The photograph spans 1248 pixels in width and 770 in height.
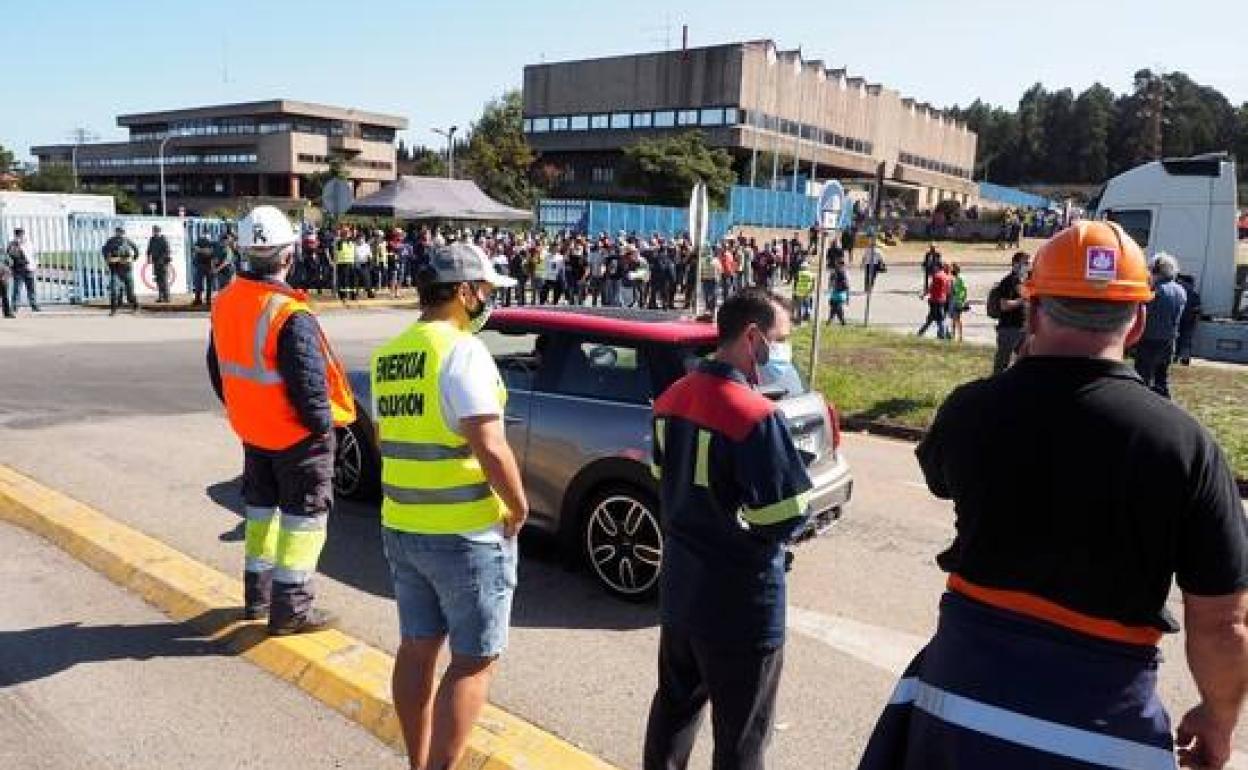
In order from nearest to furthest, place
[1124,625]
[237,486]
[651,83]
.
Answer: [1124,625], [237,486], [651,83]

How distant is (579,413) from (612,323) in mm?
540

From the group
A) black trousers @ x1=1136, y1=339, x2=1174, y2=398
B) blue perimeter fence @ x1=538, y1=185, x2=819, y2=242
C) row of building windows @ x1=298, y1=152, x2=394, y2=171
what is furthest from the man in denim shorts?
row of building windows @ x1=298, y1=152, x2=394, y2=171

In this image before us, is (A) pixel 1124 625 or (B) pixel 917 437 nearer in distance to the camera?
(A) pixel 1124 625

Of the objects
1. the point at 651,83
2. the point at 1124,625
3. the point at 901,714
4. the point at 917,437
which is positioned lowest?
the point at 917,437

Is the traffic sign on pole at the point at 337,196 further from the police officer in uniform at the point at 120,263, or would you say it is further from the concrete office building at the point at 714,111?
the concrete office building at the point at 714,111

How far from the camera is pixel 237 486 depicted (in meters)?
7.26

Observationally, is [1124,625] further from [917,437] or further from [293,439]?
[917,437]

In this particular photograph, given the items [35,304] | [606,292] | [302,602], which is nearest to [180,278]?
[35,304]

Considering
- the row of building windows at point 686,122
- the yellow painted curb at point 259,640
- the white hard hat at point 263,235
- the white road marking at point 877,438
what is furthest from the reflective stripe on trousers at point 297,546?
the row of building windows at point 686,122

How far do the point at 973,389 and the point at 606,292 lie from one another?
72.5 feet

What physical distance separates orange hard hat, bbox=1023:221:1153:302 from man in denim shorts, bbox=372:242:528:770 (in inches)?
65.6

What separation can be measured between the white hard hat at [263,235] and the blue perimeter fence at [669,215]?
73.2ft

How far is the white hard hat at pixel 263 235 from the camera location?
4.29m

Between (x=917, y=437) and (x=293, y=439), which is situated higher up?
(x=293, y=439)
